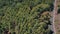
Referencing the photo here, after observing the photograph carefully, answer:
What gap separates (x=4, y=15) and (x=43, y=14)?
2.94ft

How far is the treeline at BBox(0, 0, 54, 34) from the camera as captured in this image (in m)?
4.48

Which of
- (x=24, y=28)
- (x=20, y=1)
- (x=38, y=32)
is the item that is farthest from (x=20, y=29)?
(x=20, y=1)

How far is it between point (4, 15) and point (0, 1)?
0.38m

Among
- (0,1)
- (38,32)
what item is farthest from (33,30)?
(0,1)

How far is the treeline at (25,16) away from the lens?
4.48 metres

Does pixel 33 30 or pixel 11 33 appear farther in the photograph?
pixel 11 33

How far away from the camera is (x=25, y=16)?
15.5 ft

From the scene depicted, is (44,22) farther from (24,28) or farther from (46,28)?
(24,28)

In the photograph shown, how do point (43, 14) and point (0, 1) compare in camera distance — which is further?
point (0, 1)

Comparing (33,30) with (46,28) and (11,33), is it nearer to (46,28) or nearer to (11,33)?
(46,28)

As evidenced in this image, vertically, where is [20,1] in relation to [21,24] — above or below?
above

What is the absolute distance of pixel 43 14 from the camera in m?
4.63

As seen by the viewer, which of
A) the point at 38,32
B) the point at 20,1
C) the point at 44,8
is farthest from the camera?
the point at 20,1

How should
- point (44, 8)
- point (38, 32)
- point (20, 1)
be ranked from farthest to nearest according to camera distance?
point (20, 1)
point (44, 8)
point (38, 32)
